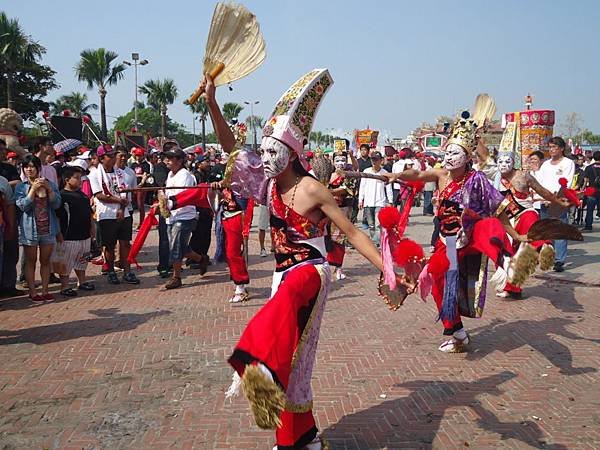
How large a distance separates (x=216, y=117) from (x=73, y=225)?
5347 mm

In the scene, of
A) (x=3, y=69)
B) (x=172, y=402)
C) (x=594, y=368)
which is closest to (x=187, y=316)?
(x=172, y=402)

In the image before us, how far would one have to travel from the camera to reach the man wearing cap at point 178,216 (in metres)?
8.22

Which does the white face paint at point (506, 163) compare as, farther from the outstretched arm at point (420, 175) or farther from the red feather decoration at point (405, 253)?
the red feather decoration at point (405, 253)

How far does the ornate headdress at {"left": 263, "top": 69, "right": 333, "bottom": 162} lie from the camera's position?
3.32 meters

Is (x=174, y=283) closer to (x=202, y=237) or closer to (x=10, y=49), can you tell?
(x=202, y=237)

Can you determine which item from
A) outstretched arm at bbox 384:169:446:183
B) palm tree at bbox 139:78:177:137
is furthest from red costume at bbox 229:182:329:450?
palm tree at bbox 139:78:177:137

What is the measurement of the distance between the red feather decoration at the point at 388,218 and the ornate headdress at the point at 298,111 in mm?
656

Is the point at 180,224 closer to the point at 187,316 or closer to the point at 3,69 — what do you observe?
the point at 187,316

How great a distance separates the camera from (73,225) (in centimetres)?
799

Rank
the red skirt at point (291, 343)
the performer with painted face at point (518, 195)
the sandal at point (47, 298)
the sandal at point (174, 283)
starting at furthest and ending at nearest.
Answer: the sandal at point (174, 283)
the sandal at point (47, 298)
the performer with painted face at point (518, 195)
the red skirt at point (291, 343)

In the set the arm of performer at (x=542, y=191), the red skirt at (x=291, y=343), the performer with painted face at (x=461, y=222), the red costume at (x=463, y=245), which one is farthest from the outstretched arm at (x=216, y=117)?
the arm of performer at (x=542, y=191)

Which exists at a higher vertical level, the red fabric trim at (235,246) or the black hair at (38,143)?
the black hair at (38,143)

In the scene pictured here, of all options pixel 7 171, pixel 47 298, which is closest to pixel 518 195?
pixel 47 298

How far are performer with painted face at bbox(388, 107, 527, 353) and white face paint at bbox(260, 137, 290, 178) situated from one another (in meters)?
2.14
